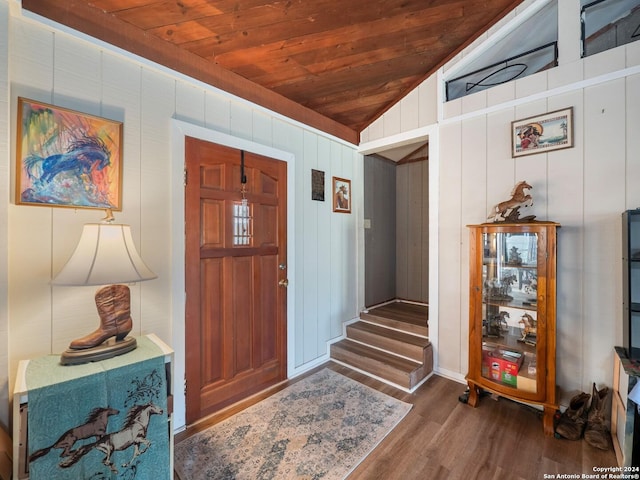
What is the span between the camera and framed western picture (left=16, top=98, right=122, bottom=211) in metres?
1.43

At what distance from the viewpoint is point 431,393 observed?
245 centimetres

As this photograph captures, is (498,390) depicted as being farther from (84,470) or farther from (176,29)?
(176,29)

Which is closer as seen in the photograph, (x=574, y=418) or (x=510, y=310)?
(x=574, y=418)

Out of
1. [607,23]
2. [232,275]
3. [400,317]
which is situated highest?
[607,23]

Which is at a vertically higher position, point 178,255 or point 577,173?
point 577,173

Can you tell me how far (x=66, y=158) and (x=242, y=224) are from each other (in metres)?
1.14

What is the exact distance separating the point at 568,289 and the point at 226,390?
8.99ft

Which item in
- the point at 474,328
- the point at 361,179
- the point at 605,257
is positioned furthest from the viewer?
the point at 361,179

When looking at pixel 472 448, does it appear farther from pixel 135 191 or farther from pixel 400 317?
pixel 135 191

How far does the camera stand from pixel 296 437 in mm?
1915

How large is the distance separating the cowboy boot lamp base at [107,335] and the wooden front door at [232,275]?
1.70 ft

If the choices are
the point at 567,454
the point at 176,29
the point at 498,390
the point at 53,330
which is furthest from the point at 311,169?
the point at 567,454

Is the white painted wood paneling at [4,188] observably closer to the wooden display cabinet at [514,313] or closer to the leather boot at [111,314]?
the leather boot at [111,314]

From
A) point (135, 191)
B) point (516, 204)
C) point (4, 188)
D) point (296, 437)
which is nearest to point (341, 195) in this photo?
point (516, 204)
